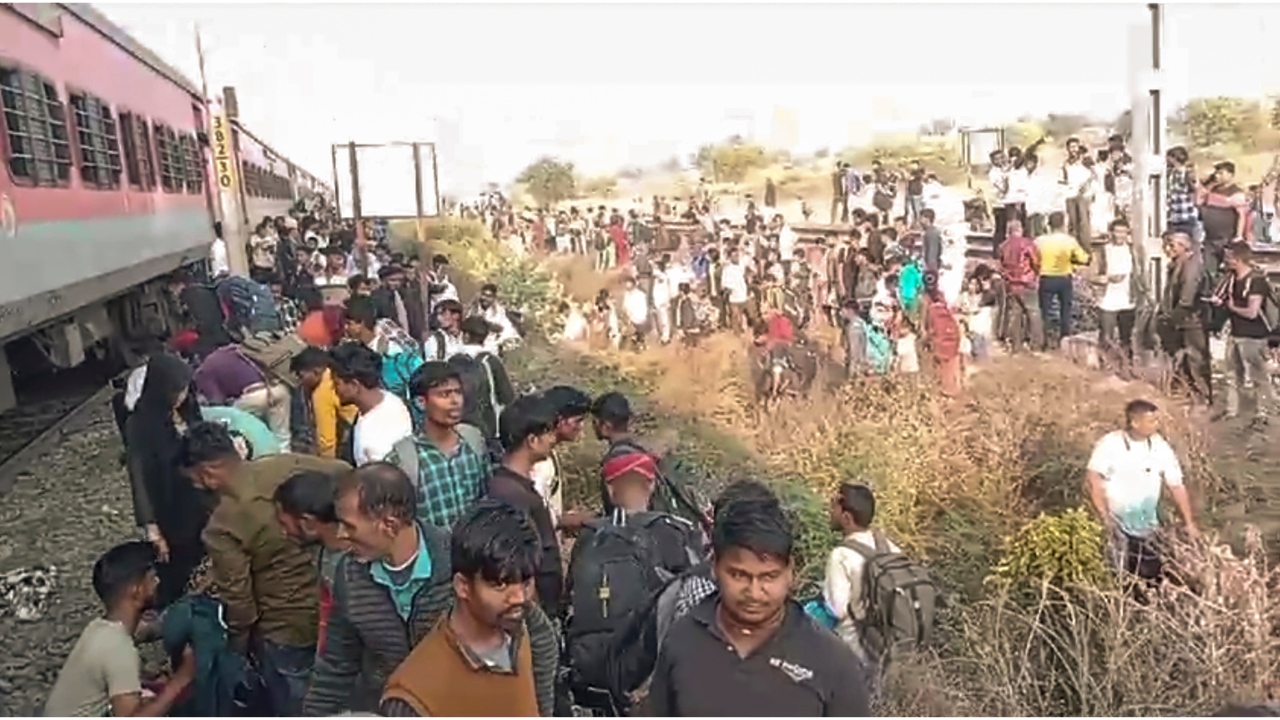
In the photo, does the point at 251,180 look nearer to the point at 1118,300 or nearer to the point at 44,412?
the point at 44,412

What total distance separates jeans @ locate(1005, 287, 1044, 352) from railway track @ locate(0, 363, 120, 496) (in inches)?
189

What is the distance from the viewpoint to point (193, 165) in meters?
11.6

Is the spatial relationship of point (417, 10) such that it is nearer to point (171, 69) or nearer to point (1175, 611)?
point (1175, 611)

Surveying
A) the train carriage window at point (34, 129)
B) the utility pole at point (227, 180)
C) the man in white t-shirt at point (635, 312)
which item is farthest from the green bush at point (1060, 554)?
the utility pole at point (227, 180)

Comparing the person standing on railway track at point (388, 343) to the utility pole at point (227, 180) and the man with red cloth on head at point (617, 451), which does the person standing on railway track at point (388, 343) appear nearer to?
the man with red cloth on head at point (617, 451)

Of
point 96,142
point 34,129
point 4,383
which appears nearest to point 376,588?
point 34,129

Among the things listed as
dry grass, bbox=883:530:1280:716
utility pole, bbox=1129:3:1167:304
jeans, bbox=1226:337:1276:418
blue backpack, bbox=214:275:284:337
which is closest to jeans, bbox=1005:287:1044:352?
utility pole, bbox=1129:3:1167:304

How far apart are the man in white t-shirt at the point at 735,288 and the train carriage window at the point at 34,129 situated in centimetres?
294

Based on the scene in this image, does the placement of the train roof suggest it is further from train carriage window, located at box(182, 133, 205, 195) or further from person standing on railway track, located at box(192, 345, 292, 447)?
person standing on railway track, located at box(192, 345, 292, 447)

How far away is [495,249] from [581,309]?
0.52m

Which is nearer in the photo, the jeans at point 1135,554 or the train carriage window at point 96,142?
the jeans at point 1135,554

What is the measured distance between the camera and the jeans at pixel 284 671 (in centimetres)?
Result: 320

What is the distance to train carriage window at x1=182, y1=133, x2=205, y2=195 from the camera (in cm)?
1119

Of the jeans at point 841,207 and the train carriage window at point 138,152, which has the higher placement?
the train carriage window at point 138,152
